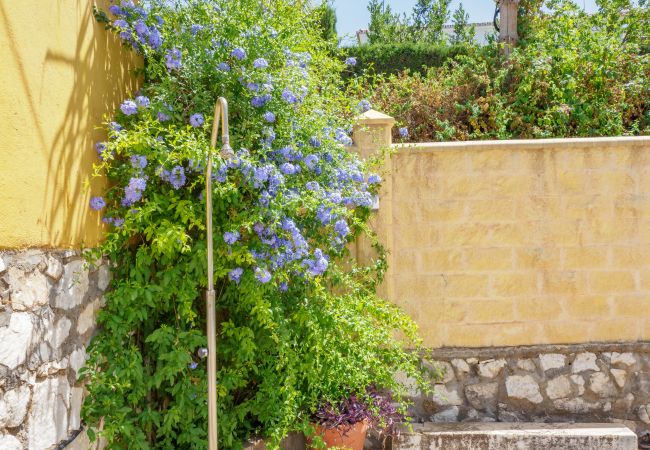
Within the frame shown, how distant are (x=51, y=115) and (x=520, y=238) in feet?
9.94

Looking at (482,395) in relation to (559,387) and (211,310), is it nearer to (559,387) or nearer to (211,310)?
(559,387)

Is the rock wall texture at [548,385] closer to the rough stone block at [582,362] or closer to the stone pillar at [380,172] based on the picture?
the rough stone block at [582,362]

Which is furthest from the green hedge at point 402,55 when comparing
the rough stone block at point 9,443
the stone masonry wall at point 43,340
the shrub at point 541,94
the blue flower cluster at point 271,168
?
the rough stone block at point 9,443

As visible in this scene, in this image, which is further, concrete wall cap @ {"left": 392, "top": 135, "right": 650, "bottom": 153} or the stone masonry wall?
concrete wall cap @ {"left": 392, "top": 135, "right": 650, "bottom": 153}

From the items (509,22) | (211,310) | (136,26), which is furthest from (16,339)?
(509,22)

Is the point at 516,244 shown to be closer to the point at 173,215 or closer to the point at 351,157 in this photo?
the point at 351,157

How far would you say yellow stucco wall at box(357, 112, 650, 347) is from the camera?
470 cm

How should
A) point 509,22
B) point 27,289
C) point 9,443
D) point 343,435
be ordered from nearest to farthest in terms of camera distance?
point 9,443 < point 27,289 < point 343,435 < point 509,22

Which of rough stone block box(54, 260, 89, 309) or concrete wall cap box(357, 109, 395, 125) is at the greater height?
concrete wall cap box(357, 109, 395, 125)

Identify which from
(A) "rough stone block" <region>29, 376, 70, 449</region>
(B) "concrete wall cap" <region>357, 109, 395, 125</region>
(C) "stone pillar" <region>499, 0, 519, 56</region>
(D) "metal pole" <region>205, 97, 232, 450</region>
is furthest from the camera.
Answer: (C) "stone pillar" <region>499, 0, 519, 56</region>

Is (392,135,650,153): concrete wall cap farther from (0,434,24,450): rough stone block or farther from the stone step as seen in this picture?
(0,434,24,450): rough stone block

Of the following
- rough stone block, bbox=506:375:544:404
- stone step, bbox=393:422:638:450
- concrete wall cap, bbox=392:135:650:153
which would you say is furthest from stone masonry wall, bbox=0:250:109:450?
rough stone block, bbox=506:375:544:404

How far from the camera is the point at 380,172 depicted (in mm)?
4574

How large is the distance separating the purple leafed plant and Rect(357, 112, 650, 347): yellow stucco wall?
653 millimetres
